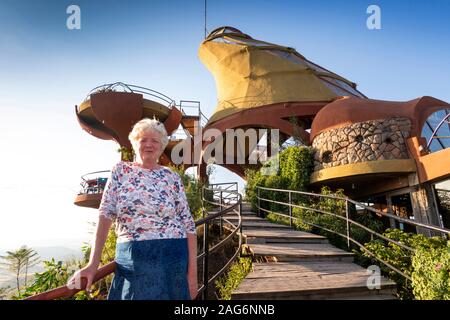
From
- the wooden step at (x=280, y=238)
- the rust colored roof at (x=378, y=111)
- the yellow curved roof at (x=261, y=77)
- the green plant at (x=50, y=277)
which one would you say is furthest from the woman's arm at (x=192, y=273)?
the yellow curved roof at (x=261, y=77)

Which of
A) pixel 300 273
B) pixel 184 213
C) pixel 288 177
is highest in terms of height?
pixel 288 177

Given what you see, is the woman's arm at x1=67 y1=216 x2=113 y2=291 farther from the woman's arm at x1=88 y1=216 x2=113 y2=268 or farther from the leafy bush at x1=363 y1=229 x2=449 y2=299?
the leafy bush at x1=363 y1=229 x2=449 y2=299

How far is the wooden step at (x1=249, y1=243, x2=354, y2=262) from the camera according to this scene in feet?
16.6

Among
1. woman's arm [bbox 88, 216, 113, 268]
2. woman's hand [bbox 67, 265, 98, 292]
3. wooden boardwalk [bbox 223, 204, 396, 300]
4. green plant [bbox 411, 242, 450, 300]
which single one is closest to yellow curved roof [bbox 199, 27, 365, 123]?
wooden boardwalk [bbox 223, 204, 396, 300]

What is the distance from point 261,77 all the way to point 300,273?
1751cm

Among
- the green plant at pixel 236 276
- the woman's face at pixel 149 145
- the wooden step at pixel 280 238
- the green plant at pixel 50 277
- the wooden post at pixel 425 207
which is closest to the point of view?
the woman's face at pixel 149 145

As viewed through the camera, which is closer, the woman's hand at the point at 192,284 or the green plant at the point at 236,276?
the woman's hand at the point at 192,284

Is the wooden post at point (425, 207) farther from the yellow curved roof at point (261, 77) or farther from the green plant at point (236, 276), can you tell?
the yellow curved roof at point (261, 77)

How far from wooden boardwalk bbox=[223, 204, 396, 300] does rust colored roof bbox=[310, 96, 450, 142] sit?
716 centimetres

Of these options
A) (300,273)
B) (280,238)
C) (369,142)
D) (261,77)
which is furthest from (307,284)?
(261,77)

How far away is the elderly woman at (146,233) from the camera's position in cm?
174

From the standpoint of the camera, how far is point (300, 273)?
4.39 metres

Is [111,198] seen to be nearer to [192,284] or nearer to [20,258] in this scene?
[192,284]
